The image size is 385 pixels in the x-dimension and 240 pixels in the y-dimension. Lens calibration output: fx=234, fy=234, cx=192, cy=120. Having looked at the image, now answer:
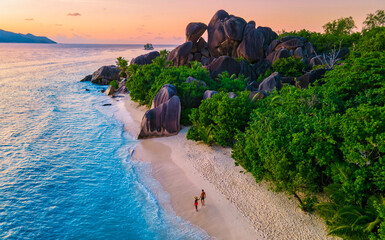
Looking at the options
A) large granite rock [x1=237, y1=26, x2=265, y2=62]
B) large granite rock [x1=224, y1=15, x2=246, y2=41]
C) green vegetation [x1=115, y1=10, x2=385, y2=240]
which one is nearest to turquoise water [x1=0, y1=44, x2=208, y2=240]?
green vegetation [x1=115, y1=10, x2=385, y2=240]

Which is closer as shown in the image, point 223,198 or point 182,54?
point 223,198

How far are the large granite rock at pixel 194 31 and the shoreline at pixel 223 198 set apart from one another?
46341mm

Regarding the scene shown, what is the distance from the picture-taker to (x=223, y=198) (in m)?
15.9

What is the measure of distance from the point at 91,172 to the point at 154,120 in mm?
8886

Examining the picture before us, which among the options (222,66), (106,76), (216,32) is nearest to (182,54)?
(216,32)

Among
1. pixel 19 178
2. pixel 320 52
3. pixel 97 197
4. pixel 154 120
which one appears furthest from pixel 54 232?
pixel 320 52

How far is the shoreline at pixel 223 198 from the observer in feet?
43.1

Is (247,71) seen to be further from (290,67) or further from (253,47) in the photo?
(253,47)

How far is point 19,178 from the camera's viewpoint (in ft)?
67.9

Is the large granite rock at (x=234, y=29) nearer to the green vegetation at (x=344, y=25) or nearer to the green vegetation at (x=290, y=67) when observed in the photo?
the green vegetation at (x=290, y=67)

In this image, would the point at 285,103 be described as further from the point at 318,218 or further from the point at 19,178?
the point at 19,178

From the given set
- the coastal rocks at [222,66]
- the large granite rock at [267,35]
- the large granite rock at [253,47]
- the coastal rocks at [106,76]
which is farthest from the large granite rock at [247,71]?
the coastal rocks at [106,76]

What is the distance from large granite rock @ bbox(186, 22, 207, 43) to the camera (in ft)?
206

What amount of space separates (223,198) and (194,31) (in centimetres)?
5518
